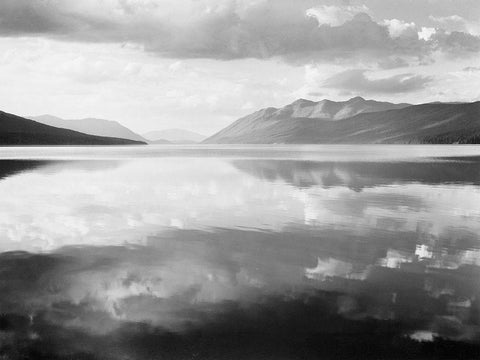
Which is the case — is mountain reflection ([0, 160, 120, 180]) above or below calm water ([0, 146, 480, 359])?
below

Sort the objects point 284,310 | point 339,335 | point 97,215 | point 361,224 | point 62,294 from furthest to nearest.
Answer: point 97,215, point 361,224, point 62,294, point 284,310, point 339,335

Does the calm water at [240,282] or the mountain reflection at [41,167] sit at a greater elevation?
the calm water at [240,282]

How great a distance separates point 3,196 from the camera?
36.7 metres

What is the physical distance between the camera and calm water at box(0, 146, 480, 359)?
10.7 metres

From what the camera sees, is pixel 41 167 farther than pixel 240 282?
Yes

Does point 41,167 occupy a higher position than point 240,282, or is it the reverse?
point 240,282

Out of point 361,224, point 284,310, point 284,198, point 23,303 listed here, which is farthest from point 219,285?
point 284,198

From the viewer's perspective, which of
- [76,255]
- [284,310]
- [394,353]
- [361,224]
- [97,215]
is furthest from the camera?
[97,215]

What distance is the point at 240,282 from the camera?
15.0 meters

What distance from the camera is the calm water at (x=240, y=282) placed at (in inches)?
421

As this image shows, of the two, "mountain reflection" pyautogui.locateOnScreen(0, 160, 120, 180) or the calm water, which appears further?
"mountain reflection" pyautogui.locateOnScreen(0, 160, 120, 180)

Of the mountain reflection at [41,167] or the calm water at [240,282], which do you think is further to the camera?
the mountain reflection at [41,167]

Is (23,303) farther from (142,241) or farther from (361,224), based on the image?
(361,224)

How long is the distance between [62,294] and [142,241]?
305 inches
